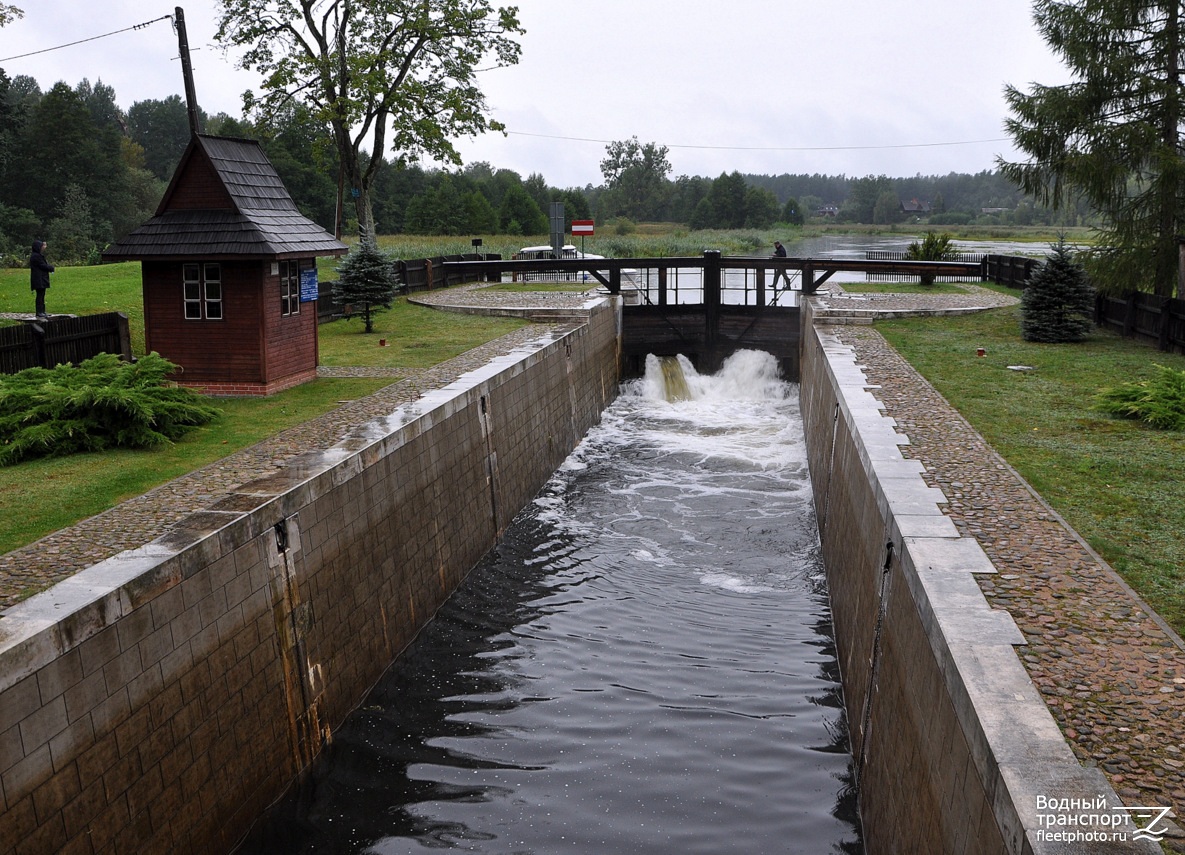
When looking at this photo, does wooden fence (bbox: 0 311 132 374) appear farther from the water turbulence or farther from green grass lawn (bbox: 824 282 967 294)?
green grass lawn (bbox: 824 282 967 294)

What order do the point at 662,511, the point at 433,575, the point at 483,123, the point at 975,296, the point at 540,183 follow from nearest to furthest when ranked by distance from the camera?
1. the point at 433,575
2. the point at 662,511
3. the point at 975,296
4. the point at 483,123
5. the point at 540,183

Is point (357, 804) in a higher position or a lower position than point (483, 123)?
lower

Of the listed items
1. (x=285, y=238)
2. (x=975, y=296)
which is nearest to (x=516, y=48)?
(x=975, y=296)

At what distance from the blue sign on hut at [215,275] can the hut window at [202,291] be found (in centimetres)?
1

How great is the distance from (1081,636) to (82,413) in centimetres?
995

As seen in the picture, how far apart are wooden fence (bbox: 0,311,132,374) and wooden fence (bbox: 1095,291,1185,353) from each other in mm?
17382

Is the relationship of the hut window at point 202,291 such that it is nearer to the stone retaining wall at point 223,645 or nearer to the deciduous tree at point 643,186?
the stone retaining wall at point 223,645

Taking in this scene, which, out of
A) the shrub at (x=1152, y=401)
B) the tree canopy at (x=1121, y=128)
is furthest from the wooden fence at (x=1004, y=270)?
the shrub at (x=1152, y=401)

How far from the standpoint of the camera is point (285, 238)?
14.9 meters

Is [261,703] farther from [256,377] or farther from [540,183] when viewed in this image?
[540,183]

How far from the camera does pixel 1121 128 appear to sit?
22.7 meters

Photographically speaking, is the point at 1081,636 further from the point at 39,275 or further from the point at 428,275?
the point at 428,275

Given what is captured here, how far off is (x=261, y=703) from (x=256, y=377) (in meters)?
7.77

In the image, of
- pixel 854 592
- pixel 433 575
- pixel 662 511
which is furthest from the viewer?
pixel 662 511
